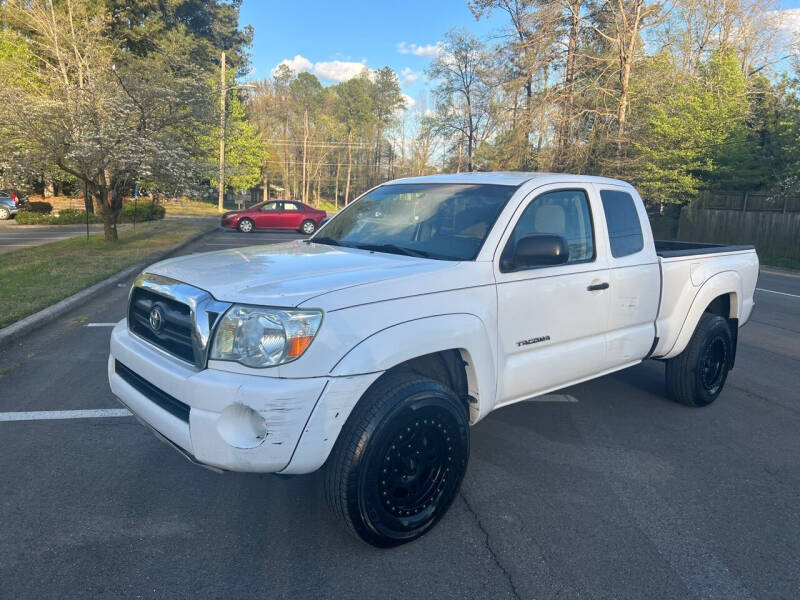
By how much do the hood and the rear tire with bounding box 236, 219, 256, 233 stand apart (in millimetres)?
23134

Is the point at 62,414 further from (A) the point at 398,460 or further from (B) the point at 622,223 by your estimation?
(B) the point at 622,223

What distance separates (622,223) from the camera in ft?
14.3

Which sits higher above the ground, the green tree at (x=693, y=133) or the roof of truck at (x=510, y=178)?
the green tree at (x=693, y=133)

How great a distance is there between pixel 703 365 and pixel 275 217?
23.4m

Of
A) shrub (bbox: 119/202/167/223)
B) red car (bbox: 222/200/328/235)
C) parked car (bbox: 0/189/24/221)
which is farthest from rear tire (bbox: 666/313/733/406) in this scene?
parked car (bbox: 0/189/24/221)

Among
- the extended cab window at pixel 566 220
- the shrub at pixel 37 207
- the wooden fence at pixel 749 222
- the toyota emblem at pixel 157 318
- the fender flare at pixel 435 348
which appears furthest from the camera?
the shrub at pixel 37 207

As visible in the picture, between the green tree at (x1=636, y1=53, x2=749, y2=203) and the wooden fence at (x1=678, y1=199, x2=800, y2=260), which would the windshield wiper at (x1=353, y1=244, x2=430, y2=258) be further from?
the green tree at (x1=636, y1=53, x2=749, y2=203)

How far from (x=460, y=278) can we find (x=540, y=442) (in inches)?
69.1

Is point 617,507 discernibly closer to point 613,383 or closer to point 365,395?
point 365,395

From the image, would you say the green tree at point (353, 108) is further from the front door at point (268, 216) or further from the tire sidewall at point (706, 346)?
the tire sidewall at point (706, 346)

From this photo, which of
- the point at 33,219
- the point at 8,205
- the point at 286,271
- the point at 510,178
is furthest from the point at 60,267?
the point at 8,205

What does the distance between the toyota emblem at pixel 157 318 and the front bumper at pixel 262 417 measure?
1.51 feet

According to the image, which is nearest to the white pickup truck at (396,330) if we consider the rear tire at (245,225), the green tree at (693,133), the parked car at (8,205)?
the green tree at (693,133)

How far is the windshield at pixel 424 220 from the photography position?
3.57 meters
